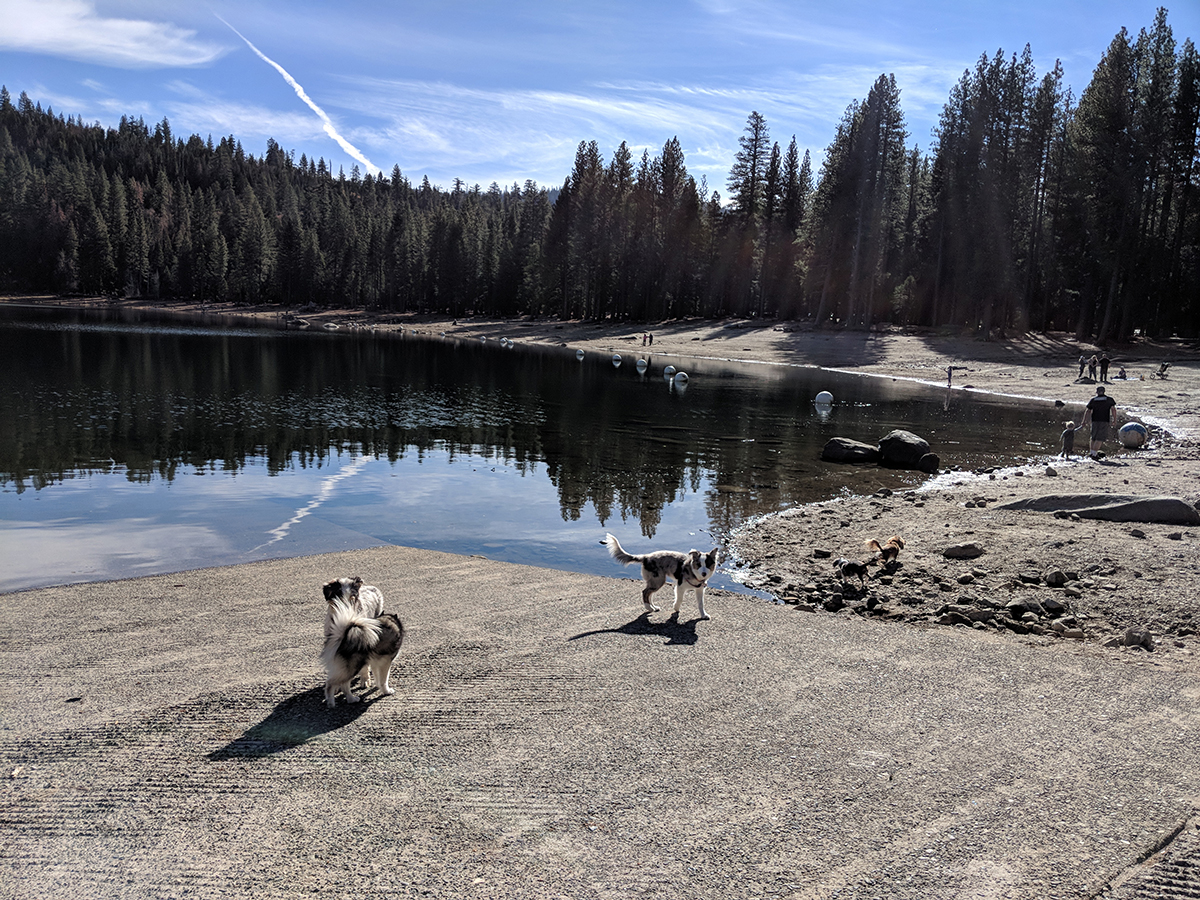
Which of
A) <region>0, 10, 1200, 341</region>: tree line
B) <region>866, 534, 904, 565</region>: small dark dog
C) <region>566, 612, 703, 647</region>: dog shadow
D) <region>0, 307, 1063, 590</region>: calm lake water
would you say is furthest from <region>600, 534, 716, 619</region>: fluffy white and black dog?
<region>0, 10, 1200, 341</region>: tree line

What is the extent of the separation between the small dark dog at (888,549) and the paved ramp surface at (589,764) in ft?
13.1

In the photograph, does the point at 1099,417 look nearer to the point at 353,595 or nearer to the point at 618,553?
the point at 618,553

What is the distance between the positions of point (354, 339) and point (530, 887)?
300ft

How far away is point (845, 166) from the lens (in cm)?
7544

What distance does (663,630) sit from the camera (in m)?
9.72

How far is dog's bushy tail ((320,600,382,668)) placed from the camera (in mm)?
7047

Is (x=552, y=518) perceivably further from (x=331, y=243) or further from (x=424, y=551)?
(x=331, y=243)

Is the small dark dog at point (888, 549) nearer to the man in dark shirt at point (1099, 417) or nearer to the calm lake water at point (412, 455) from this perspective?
the calm lake water at point (412, 455)

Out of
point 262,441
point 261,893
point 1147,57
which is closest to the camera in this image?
point 261,893

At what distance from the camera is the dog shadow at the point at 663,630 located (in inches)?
369

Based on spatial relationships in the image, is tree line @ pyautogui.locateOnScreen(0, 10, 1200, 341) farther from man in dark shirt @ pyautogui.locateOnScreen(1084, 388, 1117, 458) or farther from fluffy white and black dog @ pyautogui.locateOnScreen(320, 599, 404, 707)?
fluffy white and black dog @ pyautogui.locateOnScreen(320, 599, 404, 707)

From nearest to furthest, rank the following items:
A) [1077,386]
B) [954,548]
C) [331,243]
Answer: [954,548] → [1077,386] → [331,243]

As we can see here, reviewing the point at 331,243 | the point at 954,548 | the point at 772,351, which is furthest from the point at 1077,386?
the point at 331,243

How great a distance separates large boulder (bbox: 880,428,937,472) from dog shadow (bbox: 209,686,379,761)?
20765mm
